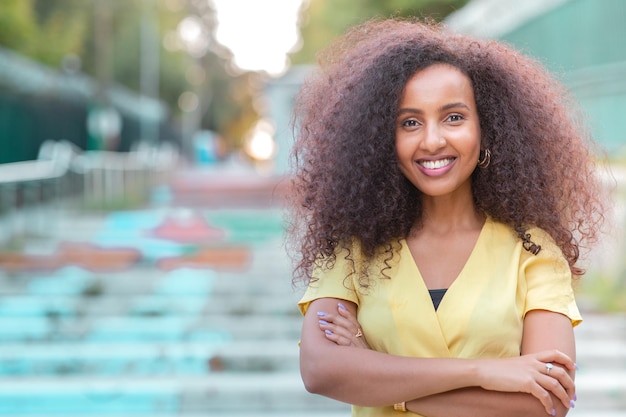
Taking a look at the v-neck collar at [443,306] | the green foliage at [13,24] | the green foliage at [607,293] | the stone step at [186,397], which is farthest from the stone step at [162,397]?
the green foliage at [13,24]

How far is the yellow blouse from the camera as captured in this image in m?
1.97

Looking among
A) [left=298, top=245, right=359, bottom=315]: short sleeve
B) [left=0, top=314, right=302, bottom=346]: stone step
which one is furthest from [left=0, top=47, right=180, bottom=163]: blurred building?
[left=298, top=245, right=359, bottom=315]: short sleeve

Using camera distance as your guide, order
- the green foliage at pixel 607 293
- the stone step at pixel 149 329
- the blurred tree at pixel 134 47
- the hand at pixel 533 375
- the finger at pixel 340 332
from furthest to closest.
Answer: the blurred tree at pixel 134 47 → the green foliage at pixel 607 293 → the stone step at pixel 149 329 → the finger at pixel 340 332 → the hand at pixel 533 375

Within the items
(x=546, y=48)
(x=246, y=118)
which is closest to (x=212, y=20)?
(x=246, y=118)

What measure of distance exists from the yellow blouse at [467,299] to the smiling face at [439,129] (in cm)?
15

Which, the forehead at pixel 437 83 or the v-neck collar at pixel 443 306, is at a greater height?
the forehead at pixel 437 83

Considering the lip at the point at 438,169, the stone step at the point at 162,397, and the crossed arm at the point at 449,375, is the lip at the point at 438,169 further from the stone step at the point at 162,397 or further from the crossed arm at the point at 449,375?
the stone step at the point at 162,397

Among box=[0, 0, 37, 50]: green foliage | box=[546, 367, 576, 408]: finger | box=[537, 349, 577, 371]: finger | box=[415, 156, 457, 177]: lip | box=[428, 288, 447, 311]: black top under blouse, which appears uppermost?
box=[0, 0, 37, 50]: green foliage

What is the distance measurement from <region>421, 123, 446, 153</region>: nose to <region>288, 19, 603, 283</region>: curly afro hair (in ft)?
0.30

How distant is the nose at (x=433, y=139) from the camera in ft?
6.61

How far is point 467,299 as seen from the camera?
198 cm

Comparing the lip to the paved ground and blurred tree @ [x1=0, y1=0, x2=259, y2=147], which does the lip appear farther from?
blurred tree @ [x1=0, y1=0, x2=259, y2=147]

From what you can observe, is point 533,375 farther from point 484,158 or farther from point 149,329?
point 149,329

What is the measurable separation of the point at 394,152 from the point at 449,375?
50 centimetres
